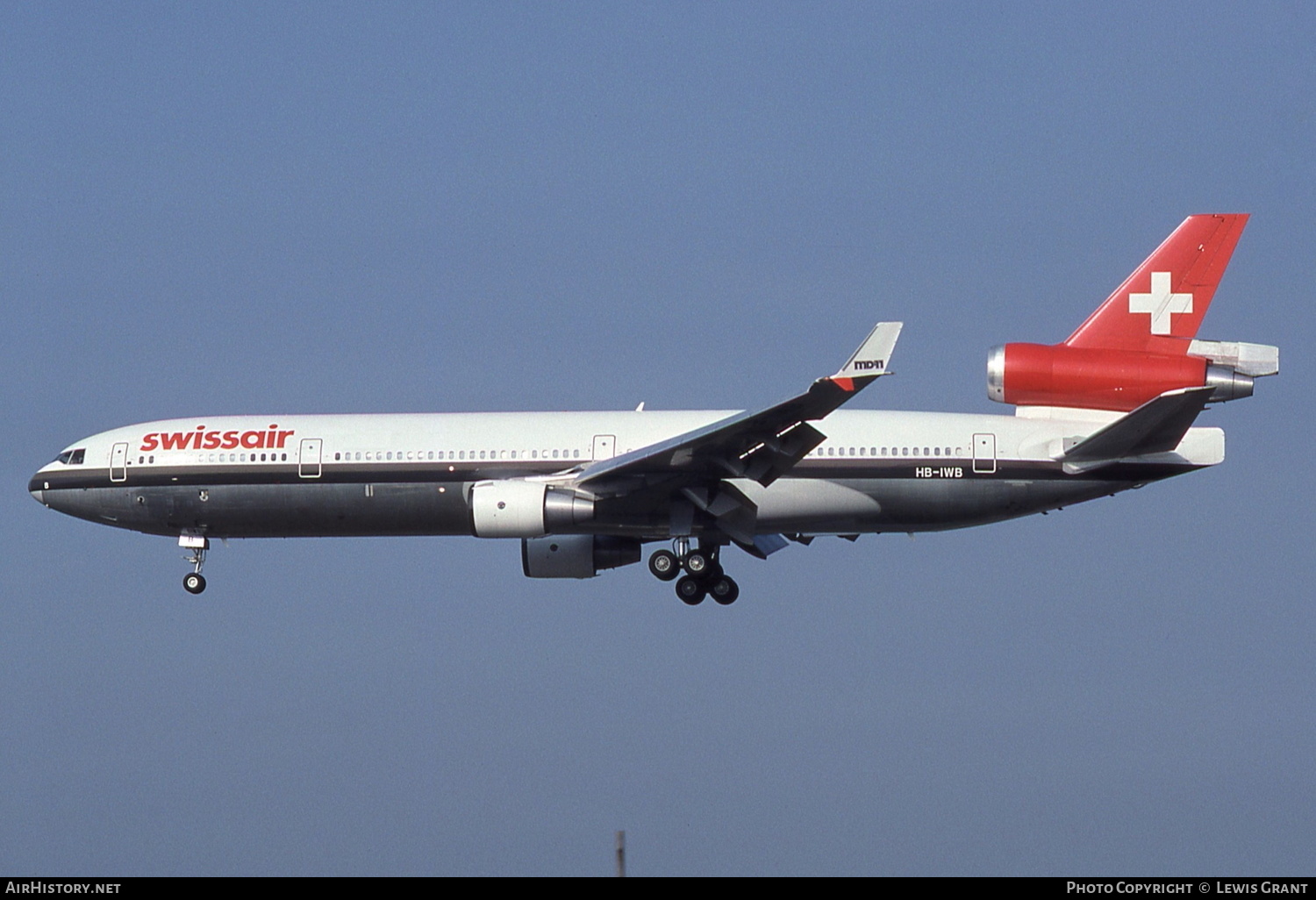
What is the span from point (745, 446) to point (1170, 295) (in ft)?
28.7

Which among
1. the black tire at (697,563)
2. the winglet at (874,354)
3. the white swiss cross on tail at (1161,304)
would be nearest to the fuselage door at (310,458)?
the black tire at (697,563)

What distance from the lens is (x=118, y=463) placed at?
34.4 metres

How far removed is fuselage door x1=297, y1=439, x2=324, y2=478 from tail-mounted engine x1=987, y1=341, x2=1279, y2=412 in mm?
12426

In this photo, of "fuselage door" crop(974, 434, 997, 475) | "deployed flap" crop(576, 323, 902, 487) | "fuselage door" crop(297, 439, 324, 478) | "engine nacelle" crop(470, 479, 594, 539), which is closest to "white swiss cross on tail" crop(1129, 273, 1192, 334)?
"fuselage door" crop(974, 434, 997, 475)

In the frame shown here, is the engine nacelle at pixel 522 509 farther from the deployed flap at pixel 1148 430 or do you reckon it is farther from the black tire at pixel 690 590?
the deployed flap at pixel 1148 430

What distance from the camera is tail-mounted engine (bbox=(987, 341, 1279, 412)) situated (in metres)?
31.2

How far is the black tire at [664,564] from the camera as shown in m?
33.0

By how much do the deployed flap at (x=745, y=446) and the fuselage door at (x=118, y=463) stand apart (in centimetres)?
940

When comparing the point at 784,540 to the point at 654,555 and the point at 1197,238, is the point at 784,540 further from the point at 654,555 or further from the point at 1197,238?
the point at 1197,238

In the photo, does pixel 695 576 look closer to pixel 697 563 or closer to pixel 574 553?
pixel 697 563

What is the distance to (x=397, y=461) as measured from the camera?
32906 mm

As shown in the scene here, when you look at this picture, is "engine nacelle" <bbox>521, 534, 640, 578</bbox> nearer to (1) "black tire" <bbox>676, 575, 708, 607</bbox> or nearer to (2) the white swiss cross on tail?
(1) "black tire" <bbox>676, 575, 708, 607</bbox>

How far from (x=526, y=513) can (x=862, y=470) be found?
5989 millimetres
